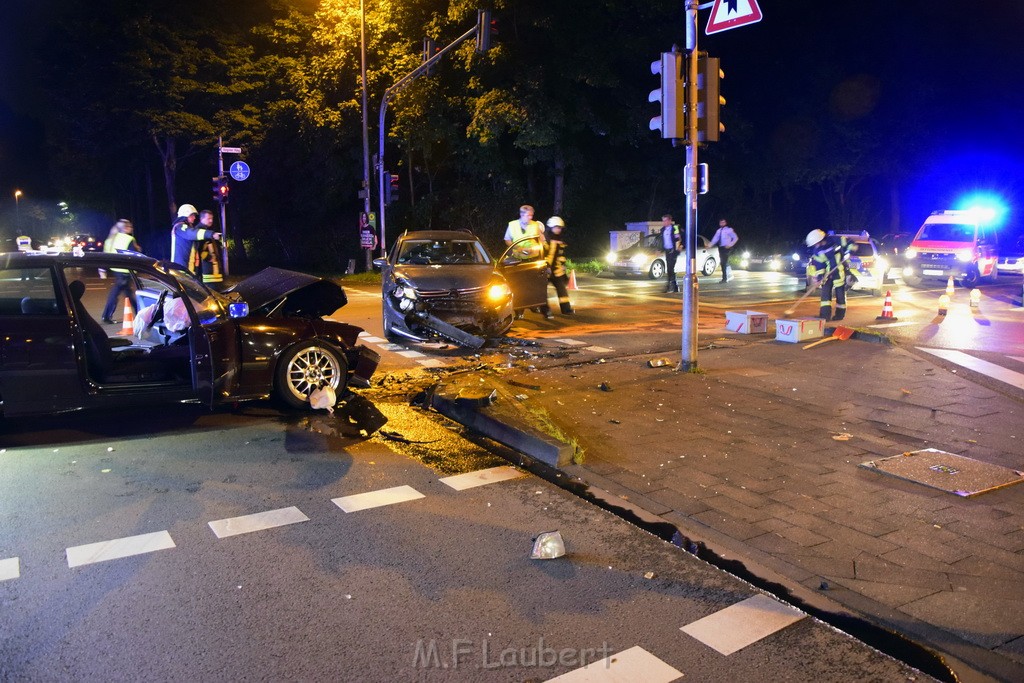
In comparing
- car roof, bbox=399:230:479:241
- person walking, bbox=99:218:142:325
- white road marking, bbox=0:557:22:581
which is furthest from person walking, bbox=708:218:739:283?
white road marking, bbox=0:557:22:581

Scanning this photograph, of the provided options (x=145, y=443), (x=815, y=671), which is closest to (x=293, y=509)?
(x=145, y=443)

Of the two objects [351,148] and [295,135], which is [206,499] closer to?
[351,148]

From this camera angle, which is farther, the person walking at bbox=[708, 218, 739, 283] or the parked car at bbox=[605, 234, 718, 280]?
the parked car at bbox=[605, 234, 718, 280]

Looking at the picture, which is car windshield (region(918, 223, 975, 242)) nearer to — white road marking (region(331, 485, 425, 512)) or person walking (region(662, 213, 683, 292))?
person walking (region(662, 213, 683, 292))

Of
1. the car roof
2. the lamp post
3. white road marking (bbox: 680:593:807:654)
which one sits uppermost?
the lamp post

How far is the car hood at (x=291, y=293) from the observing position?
7.91 meters

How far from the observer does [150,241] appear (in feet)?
171

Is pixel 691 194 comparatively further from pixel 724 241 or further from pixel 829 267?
pixel 724 241

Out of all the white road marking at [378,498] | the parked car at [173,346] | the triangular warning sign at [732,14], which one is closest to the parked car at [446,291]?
the parked car at [173,346]

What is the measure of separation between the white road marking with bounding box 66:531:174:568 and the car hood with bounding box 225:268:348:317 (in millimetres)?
3334

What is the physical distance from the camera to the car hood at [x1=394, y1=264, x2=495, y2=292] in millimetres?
11344

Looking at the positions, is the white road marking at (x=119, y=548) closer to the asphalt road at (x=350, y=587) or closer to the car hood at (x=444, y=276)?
the asphalt road at (x=350, y=587)

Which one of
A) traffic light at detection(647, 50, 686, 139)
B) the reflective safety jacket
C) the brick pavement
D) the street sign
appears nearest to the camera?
the brick pavement

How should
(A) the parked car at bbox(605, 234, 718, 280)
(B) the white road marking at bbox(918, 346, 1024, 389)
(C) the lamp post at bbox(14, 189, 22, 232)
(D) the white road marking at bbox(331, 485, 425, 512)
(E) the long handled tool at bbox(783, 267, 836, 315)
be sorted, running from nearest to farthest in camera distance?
(D) the white road marking at bbox(331, 485, 425, 512)
(B) the white road marking at bbox(918, 346, 1024, 389)
(E) the long handled tool at bbox(783, 267, 836, 315)
(A) the parked car at bbox(605, 234, 718, 280)
(C) the lamp post at bbox(14, 189, 22, 232)
